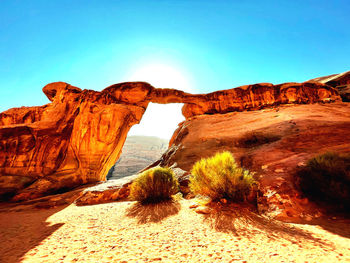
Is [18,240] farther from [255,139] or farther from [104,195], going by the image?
[255,139]

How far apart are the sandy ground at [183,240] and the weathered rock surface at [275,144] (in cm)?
65

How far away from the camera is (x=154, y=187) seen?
4.77 m

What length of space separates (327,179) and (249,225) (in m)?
2.23

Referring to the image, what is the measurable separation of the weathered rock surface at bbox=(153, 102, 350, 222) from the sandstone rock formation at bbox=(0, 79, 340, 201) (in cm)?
341

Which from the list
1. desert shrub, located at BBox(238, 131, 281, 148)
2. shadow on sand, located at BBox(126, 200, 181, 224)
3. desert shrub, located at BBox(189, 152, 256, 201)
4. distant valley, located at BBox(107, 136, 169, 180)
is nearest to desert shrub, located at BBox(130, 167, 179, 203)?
shadow on sand, located at BBox(126, 200, 181, 224)

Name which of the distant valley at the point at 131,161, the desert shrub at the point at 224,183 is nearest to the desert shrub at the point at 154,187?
the desert shrub at the point at 224,183

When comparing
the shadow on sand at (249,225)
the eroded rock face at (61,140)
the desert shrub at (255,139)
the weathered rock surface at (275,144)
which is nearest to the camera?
the shadow on sand at (249,225)

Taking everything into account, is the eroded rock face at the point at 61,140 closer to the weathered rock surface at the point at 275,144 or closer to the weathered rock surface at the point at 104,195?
the weathered rock surface at the point at 104,195

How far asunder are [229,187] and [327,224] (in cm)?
183

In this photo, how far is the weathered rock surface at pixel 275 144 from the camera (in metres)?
3.65

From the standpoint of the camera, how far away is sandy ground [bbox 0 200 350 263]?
200 cm

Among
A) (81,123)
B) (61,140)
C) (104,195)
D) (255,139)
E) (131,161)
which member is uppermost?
(81,123)

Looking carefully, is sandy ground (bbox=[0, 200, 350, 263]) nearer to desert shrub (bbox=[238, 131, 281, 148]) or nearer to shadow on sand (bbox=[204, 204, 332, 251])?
shadow on sand (bbox=[204, 204, 332, 251])

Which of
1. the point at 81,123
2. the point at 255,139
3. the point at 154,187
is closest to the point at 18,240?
the point at 154,187
